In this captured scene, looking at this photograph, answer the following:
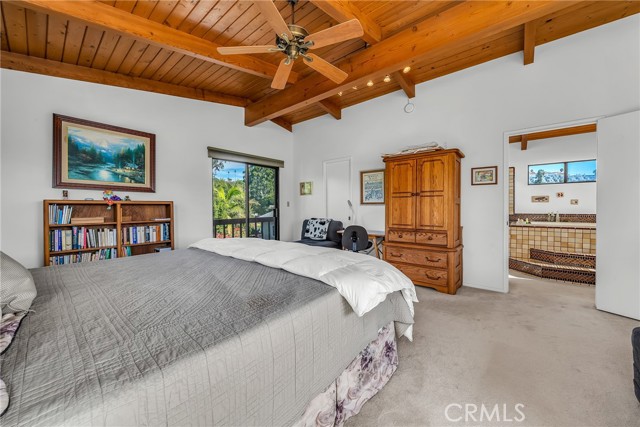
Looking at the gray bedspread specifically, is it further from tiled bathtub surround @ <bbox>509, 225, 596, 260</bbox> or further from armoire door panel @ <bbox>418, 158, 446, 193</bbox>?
tiled bathtub surround @ <bbox>509, 225, 596, 260</bbox>

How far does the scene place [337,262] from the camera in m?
1.58

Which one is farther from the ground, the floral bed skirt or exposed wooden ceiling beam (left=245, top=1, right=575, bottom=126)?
exposed wooden ceiling beam (left=245, top=1, right=575, bottom=126)

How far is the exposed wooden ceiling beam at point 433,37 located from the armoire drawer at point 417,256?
7.30 ft

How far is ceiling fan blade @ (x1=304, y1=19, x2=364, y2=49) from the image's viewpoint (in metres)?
1.90

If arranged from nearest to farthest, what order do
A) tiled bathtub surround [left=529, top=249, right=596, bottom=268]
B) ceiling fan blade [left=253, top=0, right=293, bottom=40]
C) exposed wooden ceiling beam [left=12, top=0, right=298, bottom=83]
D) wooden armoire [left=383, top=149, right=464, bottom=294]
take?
ceiling fan blade [left=253, top=0, right=293, bottom=40] → exposed wooden ceiling beam [left=12, top=0, right=298, bottom=83] → wooden armoire [left=383, top=149, right=464, bottom=294] → tiled bathtub surround [left=529, top=249, right=596, bottom=268]

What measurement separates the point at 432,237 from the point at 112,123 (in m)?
4.37


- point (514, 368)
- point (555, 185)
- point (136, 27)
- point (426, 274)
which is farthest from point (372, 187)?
point (555, 185)

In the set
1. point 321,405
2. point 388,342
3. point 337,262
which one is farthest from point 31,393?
point 388,342

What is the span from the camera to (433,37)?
2.49 metres

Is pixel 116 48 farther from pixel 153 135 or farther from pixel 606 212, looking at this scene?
pixel 606 212

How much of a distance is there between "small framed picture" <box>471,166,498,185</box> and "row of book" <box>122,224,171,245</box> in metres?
4.28

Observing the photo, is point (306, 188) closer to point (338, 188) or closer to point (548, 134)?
point (338, 188)

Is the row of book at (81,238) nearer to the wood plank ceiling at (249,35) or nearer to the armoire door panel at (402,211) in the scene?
the wood plank ceiling at (249,35)

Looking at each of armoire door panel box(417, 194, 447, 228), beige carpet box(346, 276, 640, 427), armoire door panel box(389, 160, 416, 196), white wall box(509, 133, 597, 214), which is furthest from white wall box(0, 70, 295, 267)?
white wall box(509, 133, 597, 214)
